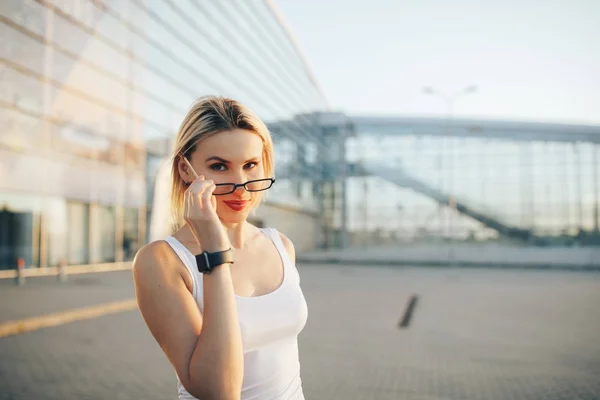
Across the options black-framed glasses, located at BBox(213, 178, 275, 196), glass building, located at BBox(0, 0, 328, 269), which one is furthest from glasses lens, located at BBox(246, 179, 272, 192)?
glass building, located at BBox(0, 0, 328, 269)

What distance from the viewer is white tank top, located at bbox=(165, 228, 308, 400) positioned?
143cm

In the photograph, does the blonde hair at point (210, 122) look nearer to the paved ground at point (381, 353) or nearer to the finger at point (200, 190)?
the finger at point (200, 190)

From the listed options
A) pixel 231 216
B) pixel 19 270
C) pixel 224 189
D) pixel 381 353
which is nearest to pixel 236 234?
pixel 231 216

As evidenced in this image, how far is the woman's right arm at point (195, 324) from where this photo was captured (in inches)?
49.5

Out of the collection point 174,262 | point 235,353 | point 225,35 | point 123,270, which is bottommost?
point 123,270

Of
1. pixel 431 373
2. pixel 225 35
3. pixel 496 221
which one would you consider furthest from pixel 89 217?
pixel 496 221

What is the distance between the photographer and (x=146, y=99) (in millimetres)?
22000

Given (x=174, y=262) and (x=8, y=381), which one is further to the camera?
(x=8, y=381)

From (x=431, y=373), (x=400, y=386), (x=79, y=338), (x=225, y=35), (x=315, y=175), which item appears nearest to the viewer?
(x=400, y=386)

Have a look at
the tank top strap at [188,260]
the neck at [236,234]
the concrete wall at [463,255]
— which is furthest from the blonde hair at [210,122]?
the concrete wall at [463,255]

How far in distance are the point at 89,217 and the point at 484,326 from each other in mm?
16045

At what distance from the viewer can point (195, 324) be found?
4.32ft

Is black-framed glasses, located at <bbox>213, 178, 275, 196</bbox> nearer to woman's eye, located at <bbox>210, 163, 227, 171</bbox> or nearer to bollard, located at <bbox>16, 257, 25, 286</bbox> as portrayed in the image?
woman's eye, located at <bbox>210, 163, 227, 171</bbox>

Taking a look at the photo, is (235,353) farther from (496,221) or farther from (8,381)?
(496,221)
